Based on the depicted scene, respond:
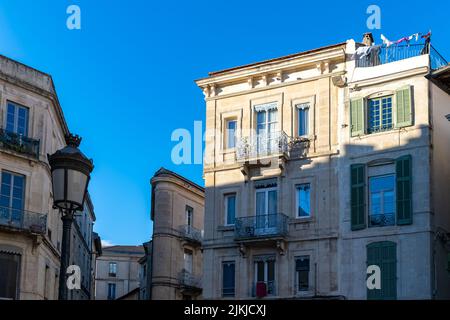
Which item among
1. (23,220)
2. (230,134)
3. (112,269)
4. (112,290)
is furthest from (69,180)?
(112,269)

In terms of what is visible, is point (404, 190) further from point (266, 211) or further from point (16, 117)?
point (16, 117)

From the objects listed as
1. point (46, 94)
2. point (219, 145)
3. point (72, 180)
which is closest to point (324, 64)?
point (219, 145)

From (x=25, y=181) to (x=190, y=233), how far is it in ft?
48.3

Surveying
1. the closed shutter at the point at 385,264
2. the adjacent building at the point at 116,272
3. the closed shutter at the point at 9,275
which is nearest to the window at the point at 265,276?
the closed shutter at the point at 385,264

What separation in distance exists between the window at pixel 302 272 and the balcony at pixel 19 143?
1323 centimetres

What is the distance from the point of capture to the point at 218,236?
33.3 metres

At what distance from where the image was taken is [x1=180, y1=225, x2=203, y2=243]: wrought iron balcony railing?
4788 centimetres

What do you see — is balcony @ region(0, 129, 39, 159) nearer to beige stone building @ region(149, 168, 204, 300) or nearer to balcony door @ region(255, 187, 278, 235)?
balcony door @ region(255, 187, 278, 235)

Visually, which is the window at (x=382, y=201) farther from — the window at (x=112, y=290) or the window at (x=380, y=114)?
the window at (x=112, y=290)

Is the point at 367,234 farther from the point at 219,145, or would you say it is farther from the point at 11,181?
the point at 11,181

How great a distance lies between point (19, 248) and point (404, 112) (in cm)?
1746

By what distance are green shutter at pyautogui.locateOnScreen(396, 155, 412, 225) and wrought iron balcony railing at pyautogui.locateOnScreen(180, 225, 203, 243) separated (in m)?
20.9

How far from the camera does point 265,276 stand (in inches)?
1252
